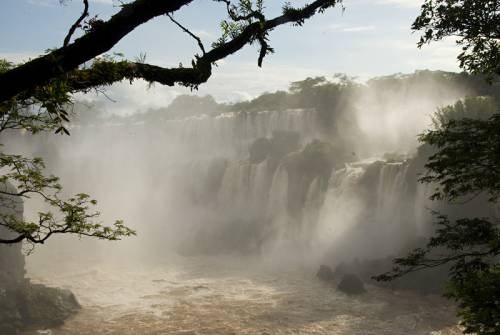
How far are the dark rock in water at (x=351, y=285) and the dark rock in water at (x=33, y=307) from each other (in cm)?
1555

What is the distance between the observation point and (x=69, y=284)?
28203 millimetres

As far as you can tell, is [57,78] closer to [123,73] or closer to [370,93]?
[123,73]

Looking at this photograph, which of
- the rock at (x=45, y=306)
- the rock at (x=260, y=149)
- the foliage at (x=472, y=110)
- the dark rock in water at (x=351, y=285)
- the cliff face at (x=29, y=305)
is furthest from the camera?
the rock at (x=260, y=149)

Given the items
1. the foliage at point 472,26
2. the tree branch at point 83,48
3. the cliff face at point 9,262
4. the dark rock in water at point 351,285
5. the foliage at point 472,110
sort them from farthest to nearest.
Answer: the foliage at point 472,110, the dark rock in water at point 351,285, the cliff face at point 9,262, the foliage at point 472,26, the tree branch at point 83,48

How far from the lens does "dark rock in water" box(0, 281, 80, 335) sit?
20547mm

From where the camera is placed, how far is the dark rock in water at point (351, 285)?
929 inches

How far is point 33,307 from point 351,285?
17.9 m

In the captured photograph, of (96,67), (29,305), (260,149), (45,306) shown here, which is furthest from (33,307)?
(260,149)

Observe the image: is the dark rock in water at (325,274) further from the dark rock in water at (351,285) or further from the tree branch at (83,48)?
the tree branch at (83,48)

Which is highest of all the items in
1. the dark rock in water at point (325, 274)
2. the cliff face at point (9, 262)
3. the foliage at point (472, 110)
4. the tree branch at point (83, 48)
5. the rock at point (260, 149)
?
the foliage at point (472, 110)

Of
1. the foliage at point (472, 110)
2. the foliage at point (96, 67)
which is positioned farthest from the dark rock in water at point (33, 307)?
the foliage at point (472, 110)

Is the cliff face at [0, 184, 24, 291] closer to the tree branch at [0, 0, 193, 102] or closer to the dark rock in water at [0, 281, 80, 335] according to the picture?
the dark rock in water at [0, 281, 80, 335]

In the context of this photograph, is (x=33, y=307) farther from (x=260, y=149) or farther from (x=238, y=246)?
(x=260, y=149)

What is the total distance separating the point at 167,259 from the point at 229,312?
15014mm
